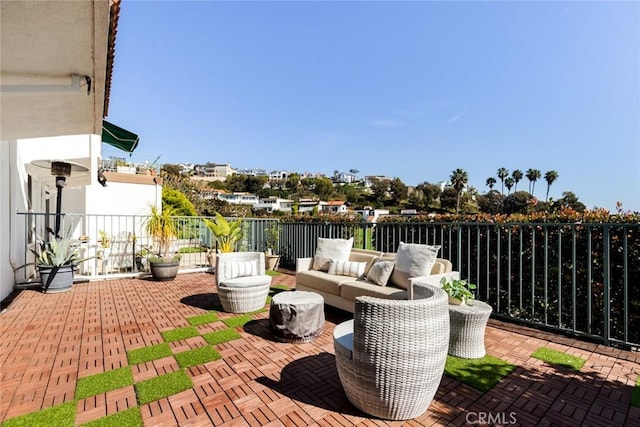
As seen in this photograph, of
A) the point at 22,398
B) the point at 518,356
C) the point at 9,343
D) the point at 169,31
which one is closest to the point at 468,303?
the point at 518,356

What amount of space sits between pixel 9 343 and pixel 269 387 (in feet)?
10.5

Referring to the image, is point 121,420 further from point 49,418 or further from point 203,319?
point 203,319

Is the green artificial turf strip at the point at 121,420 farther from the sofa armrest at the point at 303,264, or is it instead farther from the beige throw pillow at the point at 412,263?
the sofa armrest at the point at 303,264

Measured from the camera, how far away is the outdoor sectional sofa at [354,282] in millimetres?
3689

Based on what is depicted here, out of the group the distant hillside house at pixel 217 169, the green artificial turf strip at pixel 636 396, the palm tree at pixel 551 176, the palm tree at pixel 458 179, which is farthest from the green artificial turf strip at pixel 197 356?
the distant hillside house at pixel 217 169

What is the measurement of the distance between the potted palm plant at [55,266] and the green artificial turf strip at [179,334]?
11.9ft

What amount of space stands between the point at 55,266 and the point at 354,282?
5.67 m

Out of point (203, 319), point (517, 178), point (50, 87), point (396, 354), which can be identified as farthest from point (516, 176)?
point (50, 87)

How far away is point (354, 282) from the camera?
4.23 m

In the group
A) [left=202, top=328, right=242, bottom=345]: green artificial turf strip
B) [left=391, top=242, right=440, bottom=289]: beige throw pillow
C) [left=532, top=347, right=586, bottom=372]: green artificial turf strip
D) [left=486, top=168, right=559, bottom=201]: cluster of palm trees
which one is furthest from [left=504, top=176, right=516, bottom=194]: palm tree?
[left=202, top=328, right=242, bottom=345]: green artificial turf strip

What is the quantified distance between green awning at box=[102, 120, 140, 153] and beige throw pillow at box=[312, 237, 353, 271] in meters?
6.40

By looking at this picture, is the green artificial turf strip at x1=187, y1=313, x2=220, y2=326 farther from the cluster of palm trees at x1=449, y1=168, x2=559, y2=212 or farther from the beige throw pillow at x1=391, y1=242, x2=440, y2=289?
the cluster of palm trees at x1=449, y1=168, x2=559, y2=212

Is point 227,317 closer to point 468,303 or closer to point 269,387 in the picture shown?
point 269,387

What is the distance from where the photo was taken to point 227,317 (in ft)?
13.7
